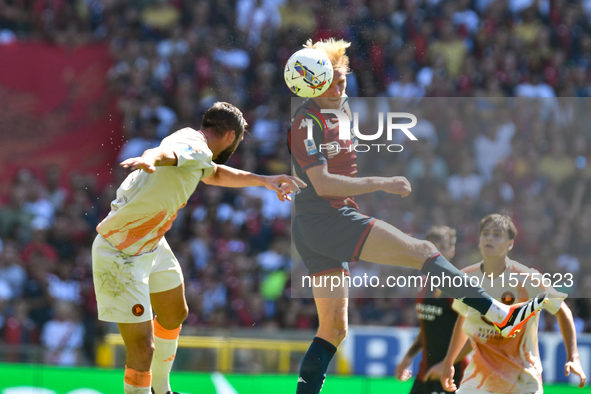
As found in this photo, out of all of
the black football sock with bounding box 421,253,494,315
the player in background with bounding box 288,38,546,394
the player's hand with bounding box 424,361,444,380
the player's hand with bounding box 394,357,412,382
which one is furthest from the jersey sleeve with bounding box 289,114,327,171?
the player's hand with bounding box 424,361,444,380

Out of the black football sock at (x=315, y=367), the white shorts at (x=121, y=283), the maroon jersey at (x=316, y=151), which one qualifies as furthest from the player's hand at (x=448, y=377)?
the white shorts at (x=121, y=283)

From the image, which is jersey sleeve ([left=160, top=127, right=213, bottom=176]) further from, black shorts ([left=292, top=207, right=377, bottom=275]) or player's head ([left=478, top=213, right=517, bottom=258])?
player's head ([left=478, top=213, right=517, bottom=258])

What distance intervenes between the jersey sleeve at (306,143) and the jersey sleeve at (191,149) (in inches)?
30.2

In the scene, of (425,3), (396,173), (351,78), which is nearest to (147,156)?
(396,173)

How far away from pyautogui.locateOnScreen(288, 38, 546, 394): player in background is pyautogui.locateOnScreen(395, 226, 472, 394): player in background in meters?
0.90

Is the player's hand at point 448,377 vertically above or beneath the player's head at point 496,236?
beneath

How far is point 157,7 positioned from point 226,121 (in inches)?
313

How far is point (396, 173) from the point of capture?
731 centimetres

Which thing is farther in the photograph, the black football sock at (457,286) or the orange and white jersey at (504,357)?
the orange and white jersey at (504,357)

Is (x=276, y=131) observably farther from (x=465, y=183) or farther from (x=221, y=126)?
(x=221, y=126)

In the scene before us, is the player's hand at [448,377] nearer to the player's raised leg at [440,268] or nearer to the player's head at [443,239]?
the player's raised leg at [440,268]

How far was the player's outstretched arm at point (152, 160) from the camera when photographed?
4254 mm

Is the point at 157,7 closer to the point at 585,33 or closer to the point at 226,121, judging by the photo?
the point at 585,33

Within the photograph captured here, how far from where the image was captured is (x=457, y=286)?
5.24 meters
